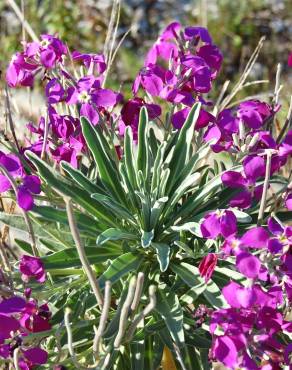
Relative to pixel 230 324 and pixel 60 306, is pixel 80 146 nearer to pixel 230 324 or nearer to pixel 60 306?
pixel 60 306

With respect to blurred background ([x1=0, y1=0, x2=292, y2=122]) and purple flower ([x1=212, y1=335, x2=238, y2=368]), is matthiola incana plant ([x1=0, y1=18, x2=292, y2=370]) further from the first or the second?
blurred background ([x1=0, y1=0, x2=292, y2=122])

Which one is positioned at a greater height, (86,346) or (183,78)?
(183,78)

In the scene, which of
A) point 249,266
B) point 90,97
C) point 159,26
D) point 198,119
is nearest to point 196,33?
point 198,119

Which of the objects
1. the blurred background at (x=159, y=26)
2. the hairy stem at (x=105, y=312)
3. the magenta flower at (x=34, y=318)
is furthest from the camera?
the blurred background at (x=159, y=26)

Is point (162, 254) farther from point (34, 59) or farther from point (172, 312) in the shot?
point (34, 59)

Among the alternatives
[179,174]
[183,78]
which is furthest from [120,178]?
[183,78]

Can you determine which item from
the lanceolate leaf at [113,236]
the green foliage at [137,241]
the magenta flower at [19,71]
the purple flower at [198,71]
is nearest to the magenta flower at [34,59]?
the magenta flower at [19,71]

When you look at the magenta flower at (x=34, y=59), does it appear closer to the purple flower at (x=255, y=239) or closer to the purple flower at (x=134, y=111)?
the purple flower at (x=134, y=111)
